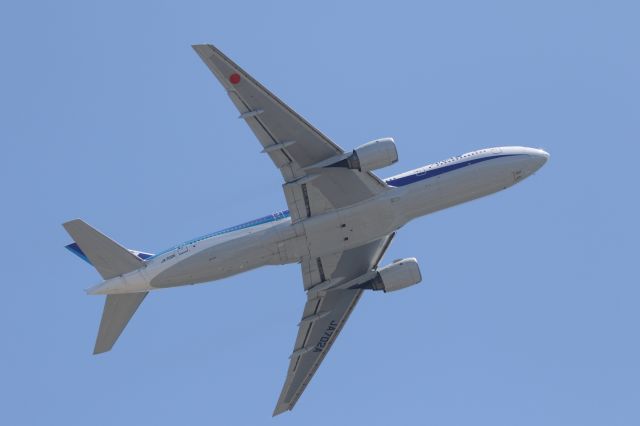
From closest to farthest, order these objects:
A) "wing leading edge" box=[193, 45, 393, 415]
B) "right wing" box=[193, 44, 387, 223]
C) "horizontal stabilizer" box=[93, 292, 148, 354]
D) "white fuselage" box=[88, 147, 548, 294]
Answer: "right wing" box=[193, 44, 387, 223] < "wing leading edge" box=[193, 45, 393, 415] < "white fuselage" box=[88, 147, 548, 294] < "horizontal stabilizer" box=[93, 292, 148, 354]

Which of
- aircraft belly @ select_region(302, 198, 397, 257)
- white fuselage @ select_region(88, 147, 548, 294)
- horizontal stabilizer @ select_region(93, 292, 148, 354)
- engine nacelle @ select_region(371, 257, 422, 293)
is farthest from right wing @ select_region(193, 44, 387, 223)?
horizontal stabilizer @ select_region(93, 292, 148, 354)

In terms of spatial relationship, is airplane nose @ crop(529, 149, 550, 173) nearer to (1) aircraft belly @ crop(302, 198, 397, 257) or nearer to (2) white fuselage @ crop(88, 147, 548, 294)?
(2) white fuselage @ crop(88, 147, 548, 294)

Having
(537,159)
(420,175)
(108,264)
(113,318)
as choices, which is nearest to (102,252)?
(108,264)

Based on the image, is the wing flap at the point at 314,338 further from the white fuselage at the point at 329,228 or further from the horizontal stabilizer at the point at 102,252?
the horizontal stabilizer at the point at 102,252

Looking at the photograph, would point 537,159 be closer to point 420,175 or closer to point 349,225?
point 420,175

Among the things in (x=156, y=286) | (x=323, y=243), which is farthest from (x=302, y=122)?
(x=156, y=286)

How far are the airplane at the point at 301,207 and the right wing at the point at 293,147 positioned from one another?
0.05 m

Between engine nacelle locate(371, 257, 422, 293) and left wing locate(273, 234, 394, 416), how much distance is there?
3.46 ft

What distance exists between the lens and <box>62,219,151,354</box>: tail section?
177ft

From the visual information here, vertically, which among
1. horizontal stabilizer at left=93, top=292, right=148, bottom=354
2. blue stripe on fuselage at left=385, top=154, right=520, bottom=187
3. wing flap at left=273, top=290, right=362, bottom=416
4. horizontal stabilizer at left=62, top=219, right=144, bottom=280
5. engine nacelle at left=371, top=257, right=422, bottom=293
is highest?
horizontal stabilizer at left=62, top=219, right=144, bottom=280

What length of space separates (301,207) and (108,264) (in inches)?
412

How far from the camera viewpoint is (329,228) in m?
56.7

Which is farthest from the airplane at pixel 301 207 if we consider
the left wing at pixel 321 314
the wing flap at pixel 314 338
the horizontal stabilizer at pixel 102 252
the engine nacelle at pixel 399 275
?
the wing flap at pixel 314 338

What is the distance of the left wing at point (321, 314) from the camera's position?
202 ft
